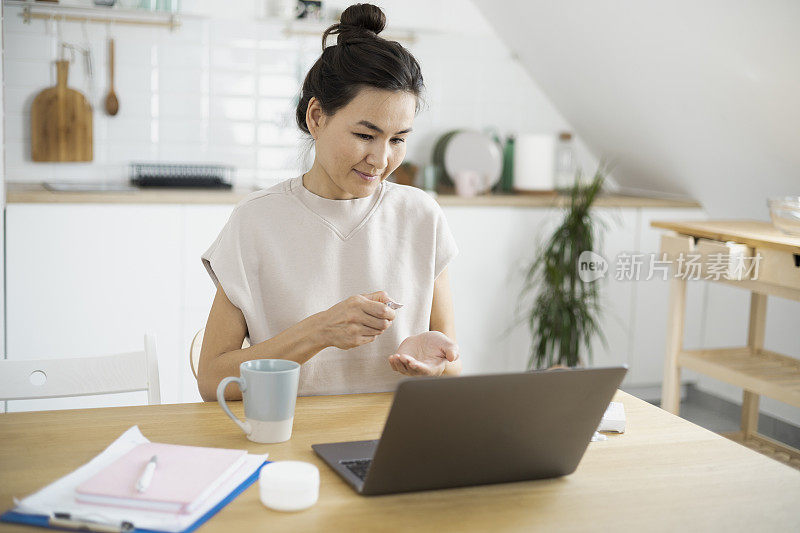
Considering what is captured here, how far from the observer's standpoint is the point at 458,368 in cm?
166

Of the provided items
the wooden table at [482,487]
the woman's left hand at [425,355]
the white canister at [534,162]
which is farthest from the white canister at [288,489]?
the white canister at [534,162]

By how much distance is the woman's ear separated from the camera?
5.32 feet

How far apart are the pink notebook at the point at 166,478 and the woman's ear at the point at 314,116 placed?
74 cm

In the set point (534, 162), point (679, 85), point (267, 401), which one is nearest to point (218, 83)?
point (534, 162)

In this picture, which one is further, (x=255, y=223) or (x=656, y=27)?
(x=656, y=27)

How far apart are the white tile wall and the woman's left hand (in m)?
2.13

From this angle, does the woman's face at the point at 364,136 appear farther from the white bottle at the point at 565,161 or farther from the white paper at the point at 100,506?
the white bottle at the point at 565,161

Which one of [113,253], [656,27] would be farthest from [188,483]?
[656,27]

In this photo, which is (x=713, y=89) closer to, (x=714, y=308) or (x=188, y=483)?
(x=714, y=308)

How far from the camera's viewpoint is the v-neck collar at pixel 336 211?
167cm

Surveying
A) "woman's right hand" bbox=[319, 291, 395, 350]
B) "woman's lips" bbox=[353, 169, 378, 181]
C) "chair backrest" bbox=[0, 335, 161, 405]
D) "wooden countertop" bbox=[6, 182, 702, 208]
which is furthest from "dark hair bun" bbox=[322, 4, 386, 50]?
→ "wooden countertop" bbox=[6, 182, 702, 208]

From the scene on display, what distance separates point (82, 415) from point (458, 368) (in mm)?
703

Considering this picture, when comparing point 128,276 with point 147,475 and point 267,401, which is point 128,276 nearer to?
point 267,401

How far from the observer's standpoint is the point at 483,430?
39.6 inches
